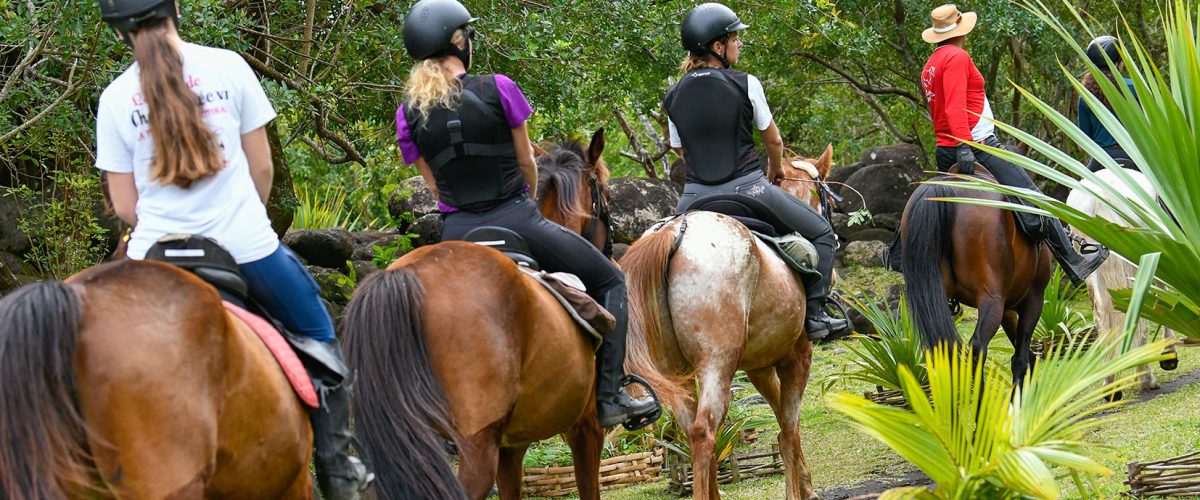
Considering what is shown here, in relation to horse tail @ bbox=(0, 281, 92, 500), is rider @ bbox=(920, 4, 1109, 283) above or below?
below

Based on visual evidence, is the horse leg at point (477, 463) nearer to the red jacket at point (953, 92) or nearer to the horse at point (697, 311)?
the horse at point (697, 311)

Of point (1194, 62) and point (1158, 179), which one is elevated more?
point (1194, 62)

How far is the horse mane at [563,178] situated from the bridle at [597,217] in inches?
2.6

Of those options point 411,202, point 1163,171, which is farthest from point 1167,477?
point 411,202

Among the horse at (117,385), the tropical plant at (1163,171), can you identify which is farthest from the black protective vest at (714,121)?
the horse at (117,385)

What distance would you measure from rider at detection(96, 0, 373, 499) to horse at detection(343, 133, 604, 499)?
59 cm

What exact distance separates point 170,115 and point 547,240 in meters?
2.09

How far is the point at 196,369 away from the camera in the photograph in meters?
3.10

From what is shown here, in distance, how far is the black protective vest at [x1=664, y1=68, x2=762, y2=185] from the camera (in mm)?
6594

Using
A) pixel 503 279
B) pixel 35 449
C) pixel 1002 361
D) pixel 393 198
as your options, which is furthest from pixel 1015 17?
pixel 35 449

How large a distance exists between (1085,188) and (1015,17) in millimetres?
8594

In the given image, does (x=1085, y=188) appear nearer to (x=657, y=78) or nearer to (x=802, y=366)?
(x=802, y=366)

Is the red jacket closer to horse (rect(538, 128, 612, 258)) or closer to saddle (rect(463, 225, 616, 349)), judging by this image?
horse (rect(538, 128, 612, 258))

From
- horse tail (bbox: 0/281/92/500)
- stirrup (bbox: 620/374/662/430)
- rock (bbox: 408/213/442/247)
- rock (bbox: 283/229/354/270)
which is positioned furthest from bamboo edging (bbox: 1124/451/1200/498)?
rock (bbox: 283/229/354/270)
